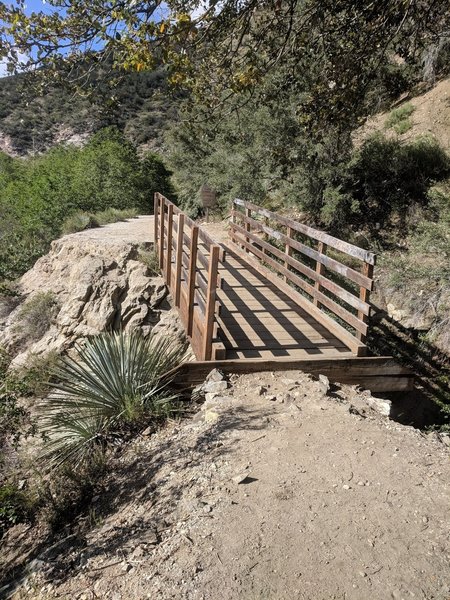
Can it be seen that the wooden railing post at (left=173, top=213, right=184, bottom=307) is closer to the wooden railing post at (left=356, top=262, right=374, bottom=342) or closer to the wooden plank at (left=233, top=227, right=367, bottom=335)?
the wooden plank at (left=233, top=227, right=367, bottom=335)

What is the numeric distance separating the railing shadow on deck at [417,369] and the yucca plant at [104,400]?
419 centimetres

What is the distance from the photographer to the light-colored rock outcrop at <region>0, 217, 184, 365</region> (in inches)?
344

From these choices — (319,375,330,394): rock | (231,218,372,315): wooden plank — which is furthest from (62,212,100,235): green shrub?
(319,375,330,394): rock

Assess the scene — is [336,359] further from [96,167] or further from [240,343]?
[96,167]

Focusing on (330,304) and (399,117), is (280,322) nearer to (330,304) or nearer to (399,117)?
(330,304)

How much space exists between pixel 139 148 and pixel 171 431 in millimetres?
52298

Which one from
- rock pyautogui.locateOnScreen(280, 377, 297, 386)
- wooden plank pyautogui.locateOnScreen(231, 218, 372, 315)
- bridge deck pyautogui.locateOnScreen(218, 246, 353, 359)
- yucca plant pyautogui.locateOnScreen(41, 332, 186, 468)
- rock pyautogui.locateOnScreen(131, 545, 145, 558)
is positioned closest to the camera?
rock pyautogui.locateOnScreen(131, 545, 145, 558)

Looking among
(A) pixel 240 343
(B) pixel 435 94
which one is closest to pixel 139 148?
(B) pixel 435 94

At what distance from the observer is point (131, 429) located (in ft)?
17.4

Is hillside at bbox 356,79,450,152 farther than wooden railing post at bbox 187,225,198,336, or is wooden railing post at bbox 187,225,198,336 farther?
hillside at bbox 356,79,450,152

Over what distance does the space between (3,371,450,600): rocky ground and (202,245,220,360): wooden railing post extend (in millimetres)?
830

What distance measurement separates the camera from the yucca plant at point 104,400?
515 centimetres

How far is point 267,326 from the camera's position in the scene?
686 cm

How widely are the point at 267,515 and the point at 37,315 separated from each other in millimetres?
7580
